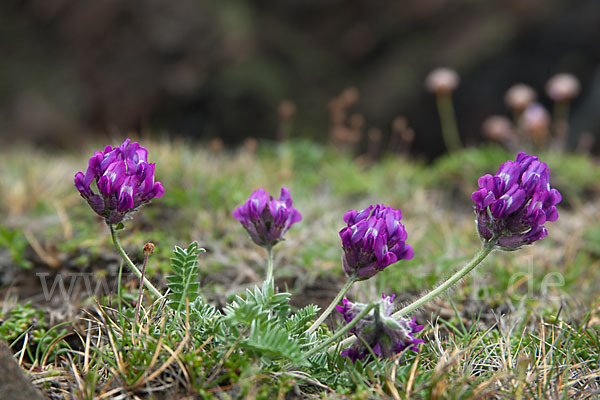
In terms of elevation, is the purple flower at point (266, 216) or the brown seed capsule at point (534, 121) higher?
the purple flower at point (266, 216)

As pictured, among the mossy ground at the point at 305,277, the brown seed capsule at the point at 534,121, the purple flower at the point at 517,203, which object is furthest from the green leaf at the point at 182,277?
the brown seed capsule at the point at 534,121

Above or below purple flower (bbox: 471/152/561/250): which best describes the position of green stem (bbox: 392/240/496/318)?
below

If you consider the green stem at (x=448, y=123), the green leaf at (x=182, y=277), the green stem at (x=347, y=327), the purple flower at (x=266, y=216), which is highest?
the purple flower at (x=266, y=216)

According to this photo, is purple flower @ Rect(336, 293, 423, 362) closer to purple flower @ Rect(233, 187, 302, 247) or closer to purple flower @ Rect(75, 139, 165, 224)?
purple flower @ Rect(233, 187, 302, 247)

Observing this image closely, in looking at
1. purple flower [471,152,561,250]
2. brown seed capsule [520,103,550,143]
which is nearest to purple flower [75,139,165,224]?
purple flower [471,152,561,250]

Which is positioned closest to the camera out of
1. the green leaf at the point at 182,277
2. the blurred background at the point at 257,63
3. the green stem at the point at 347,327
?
the green stem at the point at 347,327

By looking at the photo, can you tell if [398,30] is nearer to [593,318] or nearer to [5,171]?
[5,171]

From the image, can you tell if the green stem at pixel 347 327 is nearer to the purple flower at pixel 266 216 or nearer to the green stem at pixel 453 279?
the green stem at pixel 453 279

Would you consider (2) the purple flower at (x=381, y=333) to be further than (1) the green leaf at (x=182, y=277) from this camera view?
No
